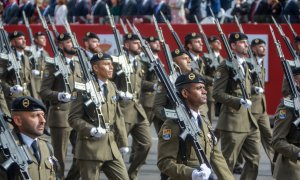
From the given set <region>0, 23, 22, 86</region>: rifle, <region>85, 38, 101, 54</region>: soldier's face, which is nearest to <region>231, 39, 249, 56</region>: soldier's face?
<region>85, 38, 101, 54</region>: soldier's face

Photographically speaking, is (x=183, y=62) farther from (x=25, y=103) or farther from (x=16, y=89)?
(x=25, y=103)

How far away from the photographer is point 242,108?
12.7 metres

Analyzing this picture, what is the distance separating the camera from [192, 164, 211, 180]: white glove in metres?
8.06

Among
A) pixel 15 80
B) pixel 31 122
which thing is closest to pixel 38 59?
pixel 15 80

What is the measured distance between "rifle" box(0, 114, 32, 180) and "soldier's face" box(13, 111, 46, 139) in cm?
12

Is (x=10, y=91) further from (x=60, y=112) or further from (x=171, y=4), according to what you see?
(x=171, y=4)

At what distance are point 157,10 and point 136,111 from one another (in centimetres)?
1048

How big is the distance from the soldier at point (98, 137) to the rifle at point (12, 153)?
2.75 metres

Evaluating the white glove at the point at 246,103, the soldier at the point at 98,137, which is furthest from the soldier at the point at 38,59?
the soldier at the point at 98,137

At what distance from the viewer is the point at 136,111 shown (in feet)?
45.3

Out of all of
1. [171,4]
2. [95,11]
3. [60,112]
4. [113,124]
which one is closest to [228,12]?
[171,4]

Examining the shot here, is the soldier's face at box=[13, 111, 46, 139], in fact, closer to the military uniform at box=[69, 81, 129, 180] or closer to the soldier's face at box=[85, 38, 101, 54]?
the military uniform at box=[69, 81, 129, 180]

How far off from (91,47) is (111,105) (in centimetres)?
427

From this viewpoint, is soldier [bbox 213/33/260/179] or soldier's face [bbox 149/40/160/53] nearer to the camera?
soldier [bbox 213/33/260/179]
